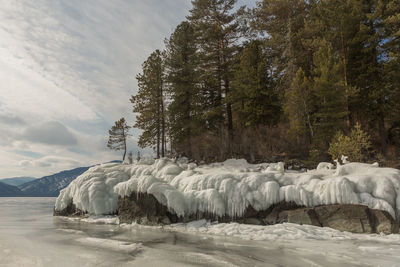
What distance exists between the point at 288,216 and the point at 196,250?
4097mm

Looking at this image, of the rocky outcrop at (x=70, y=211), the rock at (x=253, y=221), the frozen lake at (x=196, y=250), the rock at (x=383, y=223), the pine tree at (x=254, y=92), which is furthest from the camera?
the pine tree at (x=254, y=92)

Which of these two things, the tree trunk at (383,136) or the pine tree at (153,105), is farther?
the pine tree at (153,105)

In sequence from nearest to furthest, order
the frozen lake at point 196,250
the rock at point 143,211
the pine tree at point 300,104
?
the frozen lake at point 196,250
the rock at point 143,211
the pine tree at point 300,104

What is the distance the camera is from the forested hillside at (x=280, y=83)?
1449cm

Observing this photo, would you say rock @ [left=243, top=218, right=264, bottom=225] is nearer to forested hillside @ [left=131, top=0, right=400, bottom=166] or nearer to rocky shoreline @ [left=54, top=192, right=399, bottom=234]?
rocky shoreline @ [left=54, top=192, right=399, bottom=234]

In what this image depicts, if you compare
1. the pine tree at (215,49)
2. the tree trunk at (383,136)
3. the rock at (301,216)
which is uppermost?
the pine tree at (215,49)

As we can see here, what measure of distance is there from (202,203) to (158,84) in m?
16.4

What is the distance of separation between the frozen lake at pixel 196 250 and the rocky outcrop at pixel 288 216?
530 mm

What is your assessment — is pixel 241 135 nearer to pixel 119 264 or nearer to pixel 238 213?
pixel 238 213

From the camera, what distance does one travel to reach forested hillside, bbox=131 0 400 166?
14.5m

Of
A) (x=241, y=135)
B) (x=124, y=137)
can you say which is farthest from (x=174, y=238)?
(x=124, y=137)

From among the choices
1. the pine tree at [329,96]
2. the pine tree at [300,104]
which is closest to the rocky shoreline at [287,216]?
the pine tree at [329,96]

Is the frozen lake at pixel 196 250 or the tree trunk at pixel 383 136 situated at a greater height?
the tree trunk at pixel 383 136

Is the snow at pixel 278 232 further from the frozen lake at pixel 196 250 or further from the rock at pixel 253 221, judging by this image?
the rock at pixel 253 221
